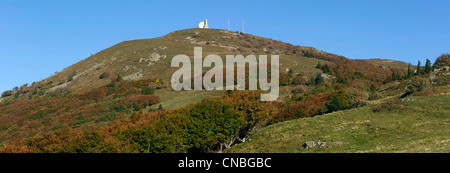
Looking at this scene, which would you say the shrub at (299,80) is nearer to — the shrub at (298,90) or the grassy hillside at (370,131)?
the shrub at (298,90)

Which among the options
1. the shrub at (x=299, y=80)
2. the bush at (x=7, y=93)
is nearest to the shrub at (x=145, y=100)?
the shrub at (x=299, y=80)

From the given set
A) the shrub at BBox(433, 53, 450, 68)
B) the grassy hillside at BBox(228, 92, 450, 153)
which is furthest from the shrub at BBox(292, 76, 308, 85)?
the grassy hillside at BBox(228, 92, 450, 153)

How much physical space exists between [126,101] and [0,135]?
95.8ft

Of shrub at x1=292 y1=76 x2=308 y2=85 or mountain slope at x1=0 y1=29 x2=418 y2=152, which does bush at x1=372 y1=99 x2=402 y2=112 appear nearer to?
mountain slope at x1=0 y1=29 x2=418 y2=152

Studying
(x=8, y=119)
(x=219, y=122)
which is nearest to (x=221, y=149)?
(x=219, y=122)

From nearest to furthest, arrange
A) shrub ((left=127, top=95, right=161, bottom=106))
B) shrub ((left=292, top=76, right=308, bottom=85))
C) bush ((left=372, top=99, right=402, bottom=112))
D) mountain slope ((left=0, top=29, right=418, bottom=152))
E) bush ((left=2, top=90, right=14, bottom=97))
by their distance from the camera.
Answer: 1. bush ((left=372, top=99, right=402, bottom=112))
2. mountain slope ((left=0, top=29, right=418, bottom=152))
3. shrub ((left=127, top=95, right=161, bottom=106))
4. shrub ((left=292, top=76, right=308, bottom=85))
5. bush ((left=2, top=90, right=14, bottom=97))

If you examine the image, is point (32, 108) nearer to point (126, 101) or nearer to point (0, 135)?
point (0, 135)

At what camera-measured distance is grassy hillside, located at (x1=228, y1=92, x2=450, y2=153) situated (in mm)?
34838

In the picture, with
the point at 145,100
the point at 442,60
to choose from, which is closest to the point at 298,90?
the point at 442,60

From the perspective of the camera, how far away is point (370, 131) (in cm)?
4331

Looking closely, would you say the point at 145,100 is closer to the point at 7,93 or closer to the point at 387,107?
the point at 387,107

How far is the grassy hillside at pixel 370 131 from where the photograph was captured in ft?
114

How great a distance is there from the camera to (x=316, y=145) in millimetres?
40656
